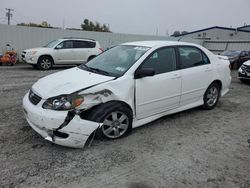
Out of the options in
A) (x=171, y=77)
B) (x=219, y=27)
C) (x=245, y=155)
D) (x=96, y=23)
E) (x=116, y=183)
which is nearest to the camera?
(x=116, y=183)

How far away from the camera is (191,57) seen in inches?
201

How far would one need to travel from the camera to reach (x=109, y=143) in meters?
3.83

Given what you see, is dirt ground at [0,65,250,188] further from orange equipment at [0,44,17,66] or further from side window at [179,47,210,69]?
orange equipment at [0,44,17,66]

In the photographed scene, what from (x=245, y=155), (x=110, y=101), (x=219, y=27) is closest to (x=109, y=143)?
(x=110, y=101)

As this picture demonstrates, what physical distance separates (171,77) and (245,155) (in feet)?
5.79

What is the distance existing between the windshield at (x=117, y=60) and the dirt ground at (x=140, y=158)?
1.15 metres

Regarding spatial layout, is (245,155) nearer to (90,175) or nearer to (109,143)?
(109,143)

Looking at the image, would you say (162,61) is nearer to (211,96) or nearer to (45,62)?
(211,96)

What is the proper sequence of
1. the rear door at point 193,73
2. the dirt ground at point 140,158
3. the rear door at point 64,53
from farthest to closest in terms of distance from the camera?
the rear door at point 64,53 → the rear door at point 193,73 → the dirt ground at point 140,158

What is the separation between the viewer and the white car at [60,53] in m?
11.9

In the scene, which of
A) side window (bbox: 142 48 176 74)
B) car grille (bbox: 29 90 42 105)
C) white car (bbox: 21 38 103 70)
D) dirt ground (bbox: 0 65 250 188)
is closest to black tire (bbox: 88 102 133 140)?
dirt ground (bbox: 0 65 250 188)

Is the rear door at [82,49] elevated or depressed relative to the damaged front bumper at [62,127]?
elevated

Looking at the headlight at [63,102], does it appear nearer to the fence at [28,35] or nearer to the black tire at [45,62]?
the black tire at [45,62]

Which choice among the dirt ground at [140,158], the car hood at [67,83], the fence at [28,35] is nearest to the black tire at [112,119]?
the dirt ground at [140,158]
